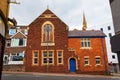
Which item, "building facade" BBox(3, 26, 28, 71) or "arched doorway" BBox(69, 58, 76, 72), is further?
"building facade" BBox(3, 26, 28, 71)

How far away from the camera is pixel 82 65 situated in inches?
1222

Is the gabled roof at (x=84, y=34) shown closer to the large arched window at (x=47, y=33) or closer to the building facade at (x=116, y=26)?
the large arched window at (x=47, y=33)

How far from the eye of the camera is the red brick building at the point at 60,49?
30672mm

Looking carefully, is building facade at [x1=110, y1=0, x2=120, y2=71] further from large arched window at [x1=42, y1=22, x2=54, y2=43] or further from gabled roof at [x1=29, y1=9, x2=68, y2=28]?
gabled roof at [x1=29, y1=9, x2=68, y2=28]

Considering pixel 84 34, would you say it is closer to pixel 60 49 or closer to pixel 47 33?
pixel 60 49

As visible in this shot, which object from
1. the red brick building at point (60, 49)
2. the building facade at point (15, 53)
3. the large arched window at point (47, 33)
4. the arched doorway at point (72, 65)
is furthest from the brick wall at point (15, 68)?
the arched doorway at point (72, 65)

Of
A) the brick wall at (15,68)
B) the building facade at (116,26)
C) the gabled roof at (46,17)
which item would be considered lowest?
the brick wall at (15,68)

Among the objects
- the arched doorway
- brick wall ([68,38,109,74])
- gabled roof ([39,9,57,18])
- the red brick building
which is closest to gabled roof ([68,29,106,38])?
the red brick building

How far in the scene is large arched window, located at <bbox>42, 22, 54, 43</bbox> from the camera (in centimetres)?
3183

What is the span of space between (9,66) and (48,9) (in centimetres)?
1277

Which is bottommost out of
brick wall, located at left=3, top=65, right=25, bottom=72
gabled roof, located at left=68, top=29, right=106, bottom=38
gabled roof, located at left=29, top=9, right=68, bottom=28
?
brick wall, located at left=3, top=65, right=25, bottom=72

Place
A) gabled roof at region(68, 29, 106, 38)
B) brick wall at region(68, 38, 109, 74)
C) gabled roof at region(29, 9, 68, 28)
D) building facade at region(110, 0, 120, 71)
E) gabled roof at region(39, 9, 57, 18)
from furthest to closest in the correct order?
1. gabled roof at region(39, 9, 57, 18)
2. gabled roof at region(29, 9, 68, 28)
3. gabled roof at region(68, 29, 106, 38)
4. brick wall at region(68, 38, 109, 74)
5. building facade at region(110, 0, 120, 71)

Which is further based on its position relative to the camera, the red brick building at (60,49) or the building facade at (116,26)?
the red brick building at (60,49)

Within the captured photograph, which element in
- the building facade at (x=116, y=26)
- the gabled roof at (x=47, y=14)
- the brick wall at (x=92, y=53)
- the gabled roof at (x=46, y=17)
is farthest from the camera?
the gabled roof at (x=47, y=14)
